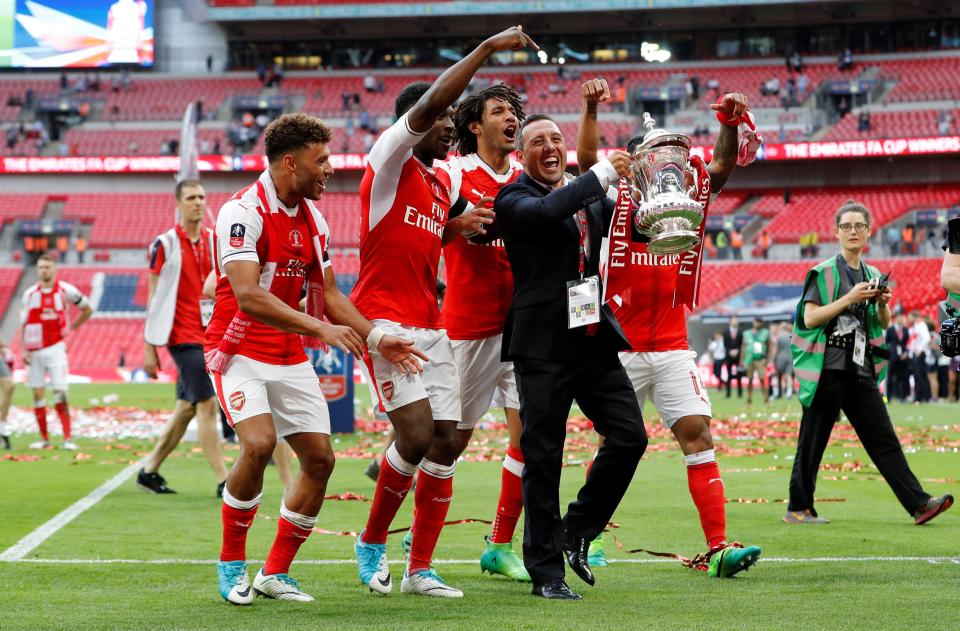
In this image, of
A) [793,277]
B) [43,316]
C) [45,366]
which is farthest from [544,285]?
[793,277]

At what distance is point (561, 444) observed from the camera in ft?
17.3

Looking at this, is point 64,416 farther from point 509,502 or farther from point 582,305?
point 582,305

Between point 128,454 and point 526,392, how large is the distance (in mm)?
9089

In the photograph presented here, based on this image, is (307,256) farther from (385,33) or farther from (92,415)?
(385,33)

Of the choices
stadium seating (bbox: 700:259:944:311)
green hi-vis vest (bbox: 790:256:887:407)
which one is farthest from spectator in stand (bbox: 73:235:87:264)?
green hi-vis vest (bbox: 790:256:887:407)

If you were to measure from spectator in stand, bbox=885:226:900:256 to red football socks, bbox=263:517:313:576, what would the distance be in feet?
129

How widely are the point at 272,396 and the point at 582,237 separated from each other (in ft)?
5.00

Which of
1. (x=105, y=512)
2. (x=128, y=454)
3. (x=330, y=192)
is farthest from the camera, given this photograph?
(x=330, y=192)

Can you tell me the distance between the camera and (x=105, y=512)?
27.6 feet

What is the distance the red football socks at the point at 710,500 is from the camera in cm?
587

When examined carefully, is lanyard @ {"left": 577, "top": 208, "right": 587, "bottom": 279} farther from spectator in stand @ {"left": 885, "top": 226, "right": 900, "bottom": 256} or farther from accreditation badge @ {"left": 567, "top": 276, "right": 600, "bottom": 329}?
spectator in stand @ {"left": 885, "top": 226, "right": 900, "bottom": 256}

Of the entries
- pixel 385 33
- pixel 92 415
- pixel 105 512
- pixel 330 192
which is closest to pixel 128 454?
pixel 105 512

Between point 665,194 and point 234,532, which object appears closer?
point 665,194

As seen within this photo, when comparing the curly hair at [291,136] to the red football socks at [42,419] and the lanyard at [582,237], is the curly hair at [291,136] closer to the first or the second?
the lanyard at [582,237]
